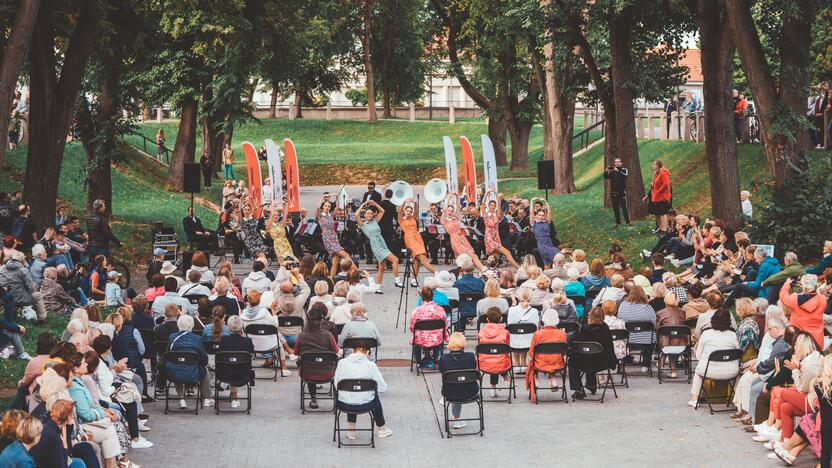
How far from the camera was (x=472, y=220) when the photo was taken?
2948 centimetres

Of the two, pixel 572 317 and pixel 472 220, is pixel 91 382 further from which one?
pixel 472 220

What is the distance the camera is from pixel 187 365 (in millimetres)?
15164

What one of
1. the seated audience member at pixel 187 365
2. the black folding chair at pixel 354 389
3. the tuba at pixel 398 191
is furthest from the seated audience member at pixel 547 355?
the tuba at pixel 398 191

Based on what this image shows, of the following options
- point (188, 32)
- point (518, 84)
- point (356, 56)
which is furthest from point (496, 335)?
point (356, 56)

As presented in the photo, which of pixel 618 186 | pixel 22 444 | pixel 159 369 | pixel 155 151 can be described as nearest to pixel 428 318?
pixel 159 369

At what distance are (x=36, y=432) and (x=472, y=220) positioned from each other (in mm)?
20126

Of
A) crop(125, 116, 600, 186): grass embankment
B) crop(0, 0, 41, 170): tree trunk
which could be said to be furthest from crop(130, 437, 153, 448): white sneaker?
crop(125, 116, 600, 186): grass embankment

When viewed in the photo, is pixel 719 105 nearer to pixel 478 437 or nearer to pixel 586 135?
pixel 478 437

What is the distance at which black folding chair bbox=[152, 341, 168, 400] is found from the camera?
1569 centimetres

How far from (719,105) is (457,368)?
14.2m

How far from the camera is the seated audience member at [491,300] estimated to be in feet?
56.4

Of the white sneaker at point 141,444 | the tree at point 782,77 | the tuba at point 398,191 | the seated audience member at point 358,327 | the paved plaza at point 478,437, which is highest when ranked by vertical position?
the tree at point 782,77

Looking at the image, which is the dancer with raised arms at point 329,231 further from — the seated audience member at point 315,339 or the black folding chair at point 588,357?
the black folding chair at point 588,357

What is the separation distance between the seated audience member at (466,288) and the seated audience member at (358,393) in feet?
Answer: 15.7
